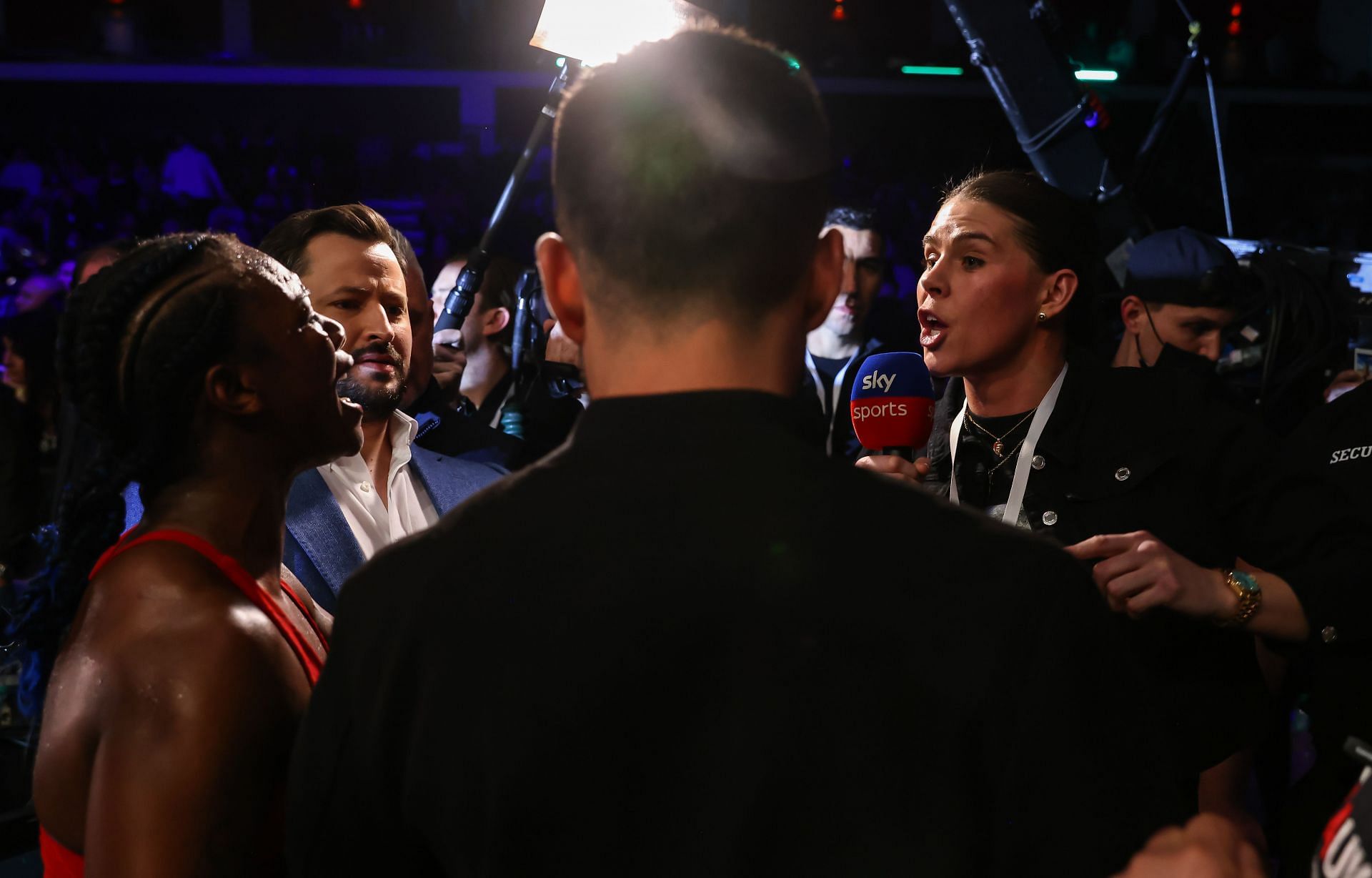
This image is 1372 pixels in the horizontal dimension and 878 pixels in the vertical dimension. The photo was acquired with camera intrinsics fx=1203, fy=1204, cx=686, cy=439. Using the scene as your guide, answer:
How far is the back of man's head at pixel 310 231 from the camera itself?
221 cm

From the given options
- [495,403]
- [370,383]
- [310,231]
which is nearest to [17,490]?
[495,403]

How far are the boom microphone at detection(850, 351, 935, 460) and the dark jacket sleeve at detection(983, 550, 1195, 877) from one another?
1.07 m

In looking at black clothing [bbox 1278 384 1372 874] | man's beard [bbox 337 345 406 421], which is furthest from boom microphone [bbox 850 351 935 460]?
man's beard [bbox 337 345 406 421]

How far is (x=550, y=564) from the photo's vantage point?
94 cm

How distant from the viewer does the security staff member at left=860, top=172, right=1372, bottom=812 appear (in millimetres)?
1865

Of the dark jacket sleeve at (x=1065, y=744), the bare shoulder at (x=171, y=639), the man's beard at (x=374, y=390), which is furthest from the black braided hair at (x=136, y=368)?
the dark jacket sleeve at (x=1065, y=744)

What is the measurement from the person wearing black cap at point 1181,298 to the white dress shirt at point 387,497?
2.14 m

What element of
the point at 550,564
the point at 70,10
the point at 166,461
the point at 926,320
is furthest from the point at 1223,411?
the point at 70,10

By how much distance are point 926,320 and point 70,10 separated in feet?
48.9

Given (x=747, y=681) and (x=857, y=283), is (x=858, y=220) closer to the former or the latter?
(x=857, y=283)

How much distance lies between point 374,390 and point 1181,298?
90.9 inches

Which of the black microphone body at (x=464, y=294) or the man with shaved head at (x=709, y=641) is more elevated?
the man with shaved head at (x=709, y=641)

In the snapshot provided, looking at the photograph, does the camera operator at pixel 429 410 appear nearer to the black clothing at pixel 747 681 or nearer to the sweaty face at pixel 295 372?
the sweaty face at pixel 295 372

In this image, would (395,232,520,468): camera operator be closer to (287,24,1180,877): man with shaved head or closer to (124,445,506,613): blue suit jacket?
(124,445,506,613): blue suit jacket
